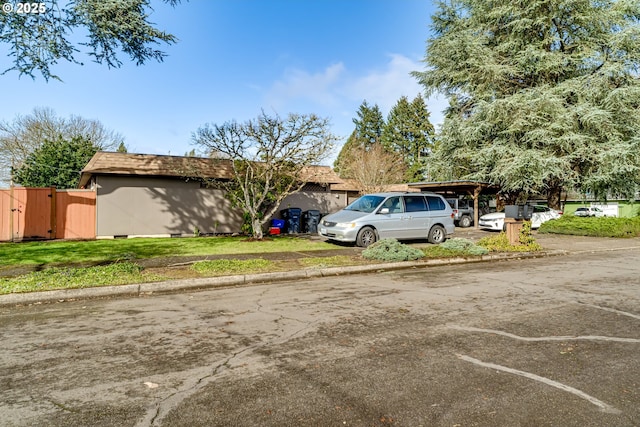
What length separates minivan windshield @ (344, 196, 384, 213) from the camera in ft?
43.2

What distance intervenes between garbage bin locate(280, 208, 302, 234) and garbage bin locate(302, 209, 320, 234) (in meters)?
0.45

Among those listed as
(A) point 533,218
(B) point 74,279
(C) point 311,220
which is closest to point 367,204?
(C) point 311,220

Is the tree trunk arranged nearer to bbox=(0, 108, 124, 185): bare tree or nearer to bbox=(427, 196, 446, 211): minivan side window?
bbox=(427, 196, 446, 211): minivan side window

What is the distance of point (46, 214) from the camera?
16.1 m

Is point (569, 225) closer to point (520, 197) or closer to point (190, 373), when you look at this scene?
point (520, 197)

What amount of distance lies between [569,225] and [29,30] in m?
23.1

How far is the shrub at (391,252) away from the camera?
9844mm

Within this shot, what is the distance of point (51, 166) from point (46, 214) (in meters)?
17.5

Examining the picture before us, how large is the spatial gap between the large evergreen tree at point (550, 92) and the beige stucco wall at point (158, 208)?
15.2 metres

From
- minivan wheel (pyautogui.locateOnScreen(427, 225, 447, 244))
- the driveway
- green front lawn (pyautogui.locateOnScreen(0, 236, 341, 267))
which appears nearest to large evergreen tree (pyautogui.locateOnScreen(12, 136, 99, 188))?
green front lawn (pyautogui.locateOnScreen(0, 236, 341, 267))

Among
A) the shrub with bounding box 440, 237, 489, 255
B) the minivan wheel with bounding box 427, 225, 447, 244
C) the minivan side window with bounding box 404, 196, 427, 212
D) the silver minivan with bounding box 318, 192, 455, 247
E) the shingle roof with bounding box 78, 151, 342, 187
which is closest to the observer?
the shrub with bounding box 440, 237, 489, 255

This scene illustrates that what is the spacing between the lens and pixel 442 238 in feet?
46.6

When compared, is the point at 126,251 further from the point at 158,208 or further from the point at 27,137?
the point at 27,137

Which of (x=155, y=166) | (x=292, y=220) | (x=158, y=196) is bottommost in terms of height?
(x=292, y=220)
